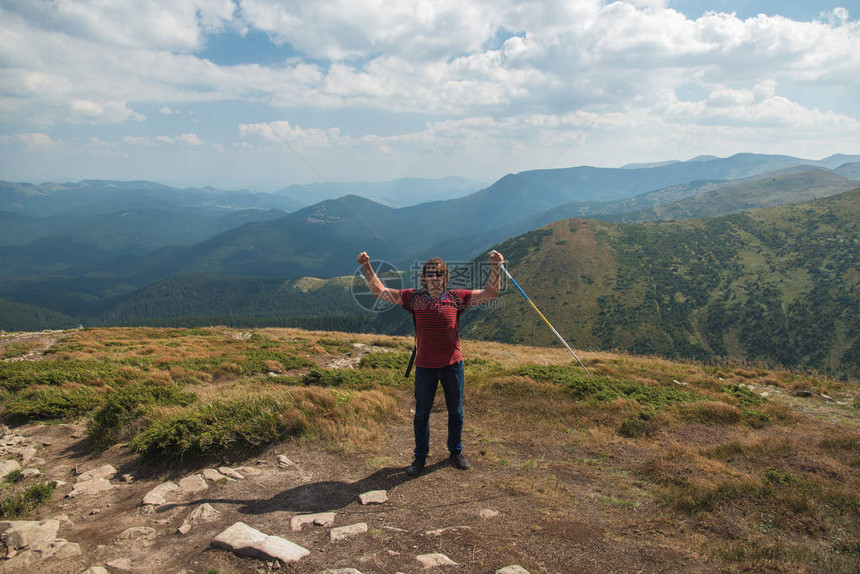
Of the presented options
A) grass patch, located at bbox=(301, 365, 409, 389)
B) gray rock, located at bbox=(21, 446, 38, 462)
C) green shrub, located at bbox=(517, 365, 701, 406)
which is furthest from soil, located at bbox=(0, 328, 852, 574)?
grass patch, located at bbox=(301, 365, 409, 389)

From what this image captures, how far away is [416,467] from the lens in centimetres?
710

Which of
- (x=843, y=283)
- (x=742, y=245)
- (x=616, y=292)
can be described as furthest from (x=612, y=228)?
(x=843, y=283)

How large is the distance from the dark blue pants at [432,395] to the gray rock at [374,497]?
1.08 meters

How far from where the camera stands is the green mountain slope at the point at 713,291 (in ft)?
368

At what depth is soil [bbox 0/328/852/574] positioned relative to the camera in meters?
4.71

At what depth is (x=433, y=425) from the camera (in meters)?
9.68

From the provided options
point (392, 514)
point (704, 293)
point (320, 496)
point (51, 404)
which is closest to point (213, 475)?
point (320, 496)

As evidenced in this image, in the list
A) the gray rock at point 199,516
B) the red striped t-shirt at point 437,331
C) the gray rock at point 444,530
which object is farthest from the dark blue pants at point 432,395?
the gray rock at point 199,516

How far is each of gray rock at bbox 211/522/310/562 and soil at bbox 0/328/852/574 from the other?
0.26 feet

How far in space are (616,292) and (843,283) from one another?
2454 inches

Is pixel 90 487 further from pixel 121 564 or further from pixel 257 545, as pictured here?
pixel 257 545

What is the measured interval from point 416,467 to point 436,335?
2475 mm

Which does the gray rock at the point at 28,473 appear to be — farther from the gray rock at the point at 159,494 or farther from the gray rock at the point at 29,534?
the gray rock at the point at 159,494

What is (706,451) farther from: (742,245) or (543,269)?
(742,245)
